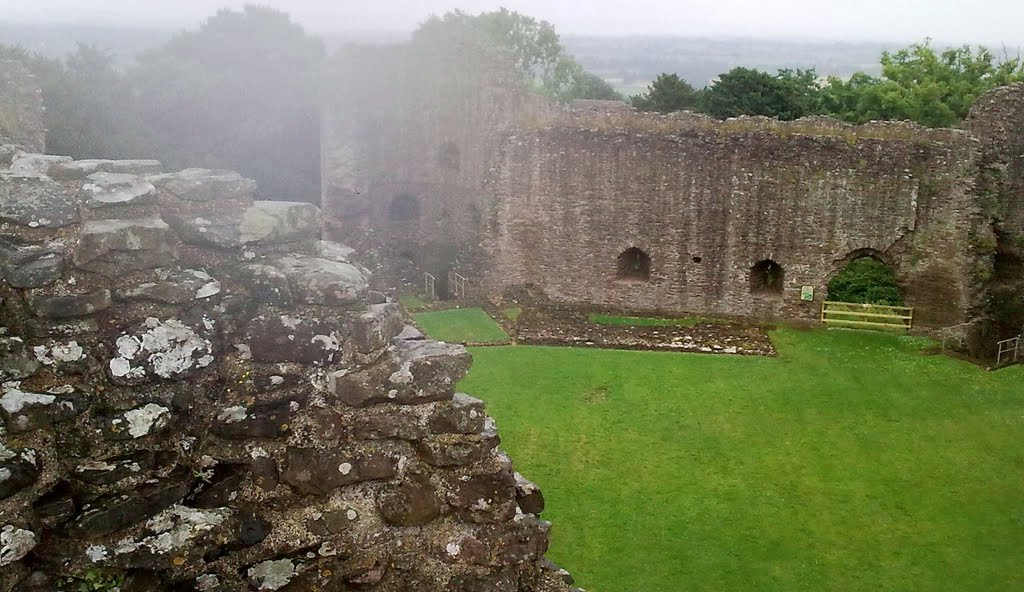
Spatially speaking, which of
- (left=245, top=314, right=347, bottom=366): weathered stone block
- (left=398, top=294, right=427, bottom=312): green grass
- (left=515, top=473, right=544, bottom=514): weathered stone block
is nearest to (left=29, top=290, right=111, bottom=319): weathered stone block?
(left=245, top=314, right=347, bottom=366): weathered stone block

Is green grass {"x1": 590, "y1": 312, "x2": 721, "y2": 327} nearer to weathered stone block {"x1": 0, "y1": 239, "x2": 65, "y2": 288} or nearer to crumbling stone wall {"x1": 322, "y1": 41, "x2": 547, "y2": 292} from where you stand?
crumbling stone wall {"x1": 322, "y1": 41, "x2": 547, "y2": 292}

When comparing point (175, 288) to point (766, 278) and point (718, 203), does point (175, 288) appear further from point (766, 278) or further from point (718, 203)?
point (766, 278)

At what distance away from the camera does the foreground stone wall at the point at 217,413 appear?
9.74 feet

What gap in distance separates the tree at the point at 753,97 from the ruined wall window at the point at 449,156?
10709 millimetres

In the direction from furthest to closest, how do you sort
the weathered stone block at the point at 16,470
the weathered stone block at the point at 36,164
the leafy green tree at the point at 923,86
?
1. the leafy green tree at the point at 923,86
2. the weathered stone block at the point at 36,164
3. the weathered stone block at the point at 16,470

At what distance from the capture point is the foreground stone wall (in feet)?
9.74

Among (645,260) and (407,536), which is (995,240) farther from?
(407,536)

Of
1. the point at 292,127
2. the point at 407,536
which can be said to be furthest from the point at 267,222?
the point at 292,127

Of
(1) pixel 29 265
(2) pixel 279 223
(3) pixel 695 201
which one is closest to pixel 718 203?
(3) pixel 695 201

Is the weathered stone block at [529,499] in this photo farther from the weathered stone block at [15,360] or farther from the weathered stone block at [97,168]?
the weathered stone block at [97,168]

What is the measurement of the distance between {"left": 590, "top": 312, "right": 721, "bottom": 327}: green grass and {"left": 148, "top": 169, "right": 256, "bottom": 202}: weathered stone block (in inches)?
429

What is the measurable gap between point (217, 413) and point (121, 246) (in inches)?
26.9

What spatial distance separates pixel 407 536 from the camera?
338cm


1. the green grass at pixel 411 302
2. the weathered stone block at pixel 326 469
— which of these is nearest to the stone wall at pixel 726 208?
the green grass at pixel 411 302
